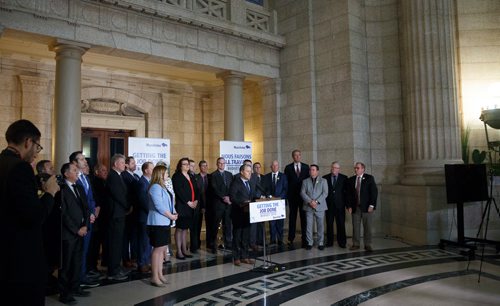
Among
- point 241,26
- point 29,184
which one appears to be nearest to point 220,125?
point 241,26

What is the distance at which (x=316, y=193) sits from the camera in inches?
275

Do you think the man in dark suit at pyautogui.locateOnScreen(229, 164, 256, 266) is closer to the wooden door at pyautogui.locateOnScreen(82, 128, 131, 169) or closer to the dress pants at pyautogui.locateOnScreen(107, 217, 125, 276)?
the dress pants at pyautogui.locateOnScreen(107, 217, 125, 276)

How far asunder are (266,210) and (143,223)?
1794 mm

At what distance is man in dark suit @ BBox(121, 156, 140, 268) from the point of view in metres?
5.52

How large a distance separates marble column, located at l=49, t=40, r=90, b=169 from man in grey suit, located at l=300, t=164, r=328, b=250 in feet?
14.1

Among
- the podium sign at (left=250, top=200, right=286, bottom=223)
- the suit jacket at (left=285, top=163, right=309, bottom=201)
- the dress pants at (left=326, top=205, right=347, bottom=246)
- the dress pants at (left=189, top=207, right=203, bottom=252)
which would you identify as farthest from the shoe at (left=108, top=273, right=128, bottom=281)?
the dress pants at (left=326, top=205, right=347, bottom=246)

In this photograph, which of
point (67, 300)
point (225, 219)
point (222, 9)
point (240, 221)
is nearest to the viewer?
point (67, 300)

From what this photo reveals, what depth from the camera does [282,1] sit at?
32.9 ft

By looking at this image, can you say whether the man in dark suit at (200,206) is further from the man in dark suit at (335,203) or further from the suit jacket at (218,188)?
the man in dark suit at (335,203)

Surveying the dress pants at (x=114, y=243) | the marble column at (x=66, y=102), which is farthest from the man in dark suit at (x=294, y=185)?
the marble column at (x=66, y=102)

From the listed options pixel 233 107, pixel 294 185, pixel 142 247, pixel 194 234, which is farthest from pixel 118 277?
pixel 233 107

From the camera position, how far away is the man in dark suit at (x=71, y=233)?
163 inches

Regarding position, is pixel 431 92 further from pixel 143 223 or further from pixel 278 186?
pixel 143 223

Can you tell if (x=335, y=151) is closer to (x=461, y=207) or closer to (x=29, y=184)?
(x=461, y=207)
